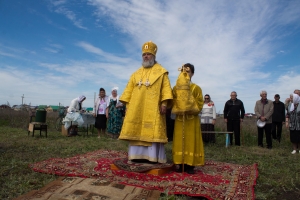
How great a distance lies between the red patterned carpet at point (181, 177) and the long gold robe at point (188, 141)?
10.2 inches

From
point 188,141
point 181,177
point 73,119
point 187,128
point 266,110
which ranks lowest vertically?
point 181,177

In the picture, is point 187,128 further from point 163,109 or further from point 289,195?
point 289,195

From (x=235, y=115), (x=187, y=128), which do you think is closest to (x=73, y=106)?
(x=235, y=115)

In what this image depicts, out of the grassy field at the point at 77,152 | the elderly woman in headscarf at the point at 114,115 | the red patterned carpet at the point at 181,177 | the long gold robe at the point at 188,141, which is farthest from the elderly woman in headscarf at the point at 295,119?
the elderly woman in headscarf at the point at 114,115

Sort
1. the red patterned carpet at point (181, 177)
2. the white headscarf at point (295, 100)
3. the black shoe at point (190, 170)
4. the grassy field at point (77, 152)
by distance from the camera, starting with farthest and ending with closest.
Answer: the white headscarf at point (295, 100)
the black shoe at point (190, 170)
the grassy field at point (77, 152)
the red patterned carpet at point (181, 177)

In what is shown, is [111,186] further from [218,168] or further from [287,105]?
[287,105]

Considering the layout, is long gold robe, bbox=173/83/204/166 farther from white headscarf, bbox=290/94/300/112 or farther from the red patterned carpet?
white headscarf, bbox=290/94/300/112

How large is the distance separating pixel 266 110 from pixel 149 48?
19.3 ft

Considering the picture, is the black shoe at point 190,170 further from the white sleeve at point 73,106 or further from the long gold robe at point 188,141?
the white sleeve at point 73,106

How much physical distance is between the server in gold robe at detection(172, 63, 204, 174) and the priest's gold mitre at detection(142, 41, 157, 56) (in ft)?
2.37

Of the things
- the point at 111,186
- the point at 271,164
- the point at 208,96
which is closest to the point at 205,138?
the point at 208,96

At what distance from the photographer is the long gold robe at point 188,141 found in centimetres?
470

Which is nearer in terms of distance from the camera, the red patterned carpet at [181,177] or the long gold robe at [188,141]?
the red patterned carpet at [181,177]

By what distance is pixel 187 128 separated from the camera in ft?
15.7
